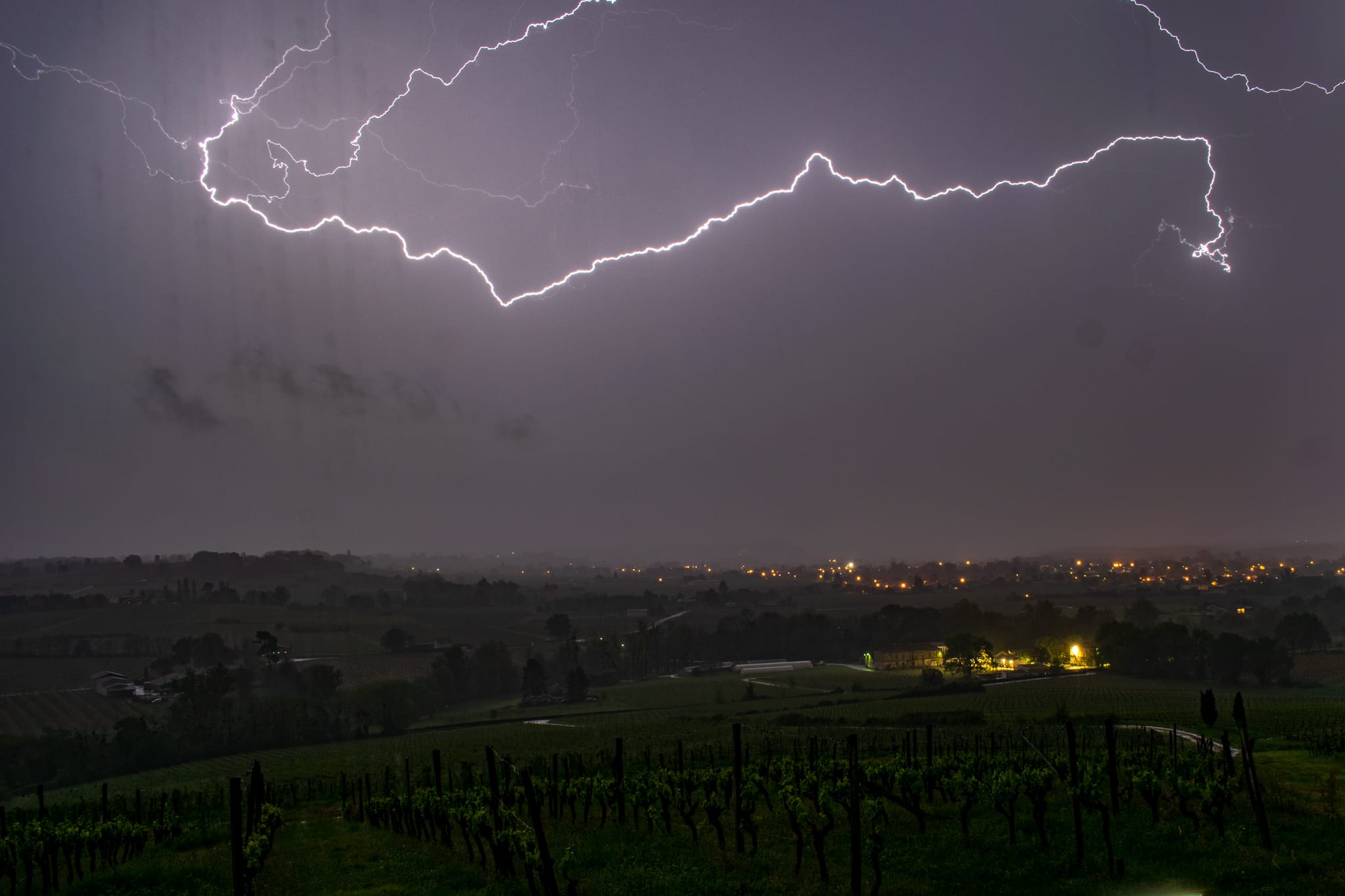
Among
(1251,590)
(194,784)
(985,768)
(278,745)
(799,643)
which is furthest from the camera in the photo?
(1251,590)

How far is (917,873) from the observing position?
1438cm

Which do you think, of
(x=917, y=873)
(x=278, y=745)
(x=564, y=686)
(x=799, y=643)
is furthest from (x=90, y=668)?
(x=917, y=873)

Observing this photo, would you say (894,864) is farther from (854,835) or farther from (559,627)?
(559,627)

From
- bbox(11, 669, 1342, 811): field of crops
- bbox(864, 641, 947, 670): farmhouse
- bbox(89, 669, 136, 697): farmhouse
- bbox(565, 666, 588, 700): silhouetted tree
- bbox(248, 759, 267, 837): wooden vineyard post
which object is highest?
bbox(248, 759, 267, 837): wooden vineyard post

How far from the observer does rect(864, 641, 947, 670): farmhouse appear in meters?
111

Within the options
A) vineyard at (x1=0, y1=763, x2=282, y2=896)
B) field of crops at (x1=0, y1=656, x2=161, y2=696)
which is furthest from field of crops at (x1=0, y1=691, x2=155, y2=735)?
vineyard at (x1=0, y1=763, x2=282, y2=896)

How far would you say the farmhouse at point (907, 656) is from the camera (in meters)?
111

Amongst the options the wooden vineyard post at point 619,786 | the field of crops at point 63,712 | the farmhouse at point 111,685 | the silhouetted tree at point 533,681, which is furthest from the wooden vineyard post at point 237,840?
the farmhouse at point 111,685

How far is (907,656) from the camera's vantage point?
117 metres

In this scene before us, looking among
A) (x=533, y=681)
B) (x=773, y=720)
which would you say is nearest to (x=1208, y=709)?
(x=773, y=720)

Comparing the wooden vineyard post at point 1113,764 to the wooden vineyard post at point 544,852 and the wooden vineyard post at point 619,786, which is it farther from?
the wooden vineyard post at point 544,852

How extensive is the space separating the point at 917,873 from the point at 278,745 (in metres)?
77.3

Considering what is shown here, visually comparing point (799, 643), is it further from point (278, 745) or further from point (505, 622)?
point (278, 745)

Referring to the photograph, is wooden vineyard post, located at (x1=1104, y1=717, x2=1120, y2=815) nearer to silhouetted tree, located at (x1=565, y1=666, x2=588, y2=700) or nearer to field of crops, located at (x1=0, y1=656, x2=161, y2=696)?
silhouetted tree, located at (x1=565, y1=666, x2=588, y2=700)
